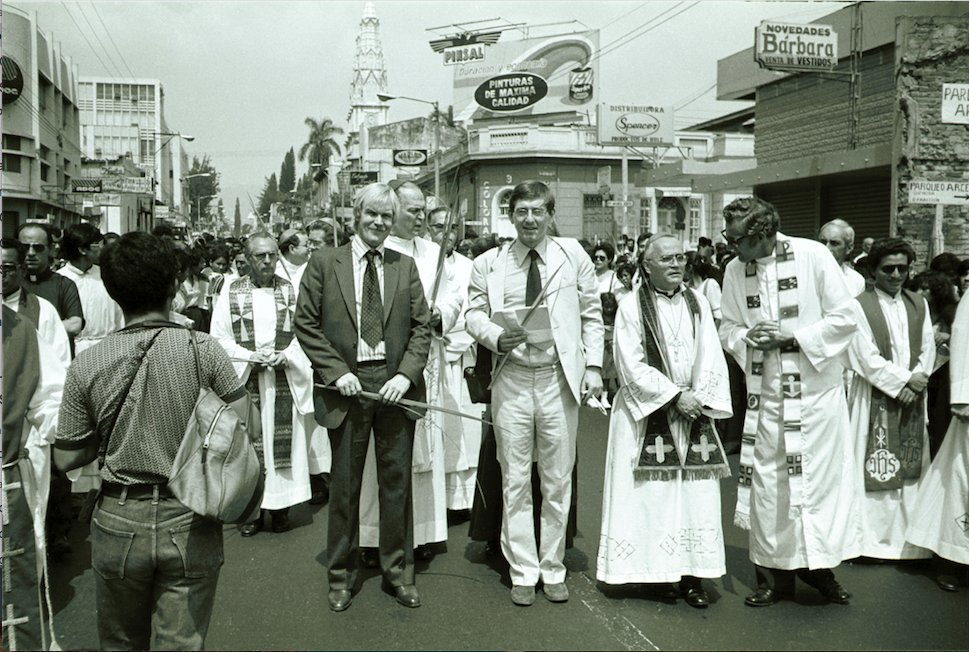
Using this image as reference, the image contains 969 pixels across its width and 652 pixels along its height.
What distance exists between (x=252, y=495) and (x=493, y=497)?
2.41 meters

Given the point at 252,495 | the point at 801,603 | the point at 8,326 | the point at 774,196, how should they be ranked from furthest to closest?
the point at 774,196 < the point at 801,603 < the point at 8,326 < the point at 252,495

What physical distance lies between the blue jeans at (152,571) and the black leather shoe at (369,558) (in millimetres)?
2225

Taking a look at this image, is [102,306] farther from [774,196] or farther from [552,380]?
[774,196]

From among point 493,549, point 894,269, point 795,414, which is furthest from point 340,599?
point 894,269

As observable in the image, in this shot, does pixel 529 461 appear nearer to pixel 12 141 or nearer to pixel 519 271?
pixel 519 271

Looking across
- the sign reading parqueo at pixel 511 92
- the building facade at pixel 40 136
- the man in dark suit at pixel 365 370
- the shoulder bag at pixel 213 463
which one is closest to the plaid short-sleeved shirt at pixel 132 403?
the shoulder bag at pixel 213 463

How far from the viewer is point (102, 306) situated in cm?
669

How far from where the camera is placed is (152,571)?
2760 millimetres

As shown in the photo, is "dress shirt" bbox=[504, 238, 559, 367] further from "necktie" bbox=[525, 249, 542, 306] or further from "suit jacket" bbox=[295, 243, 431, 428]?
"suit jacket" bbox=[295, 243, 431, 428]

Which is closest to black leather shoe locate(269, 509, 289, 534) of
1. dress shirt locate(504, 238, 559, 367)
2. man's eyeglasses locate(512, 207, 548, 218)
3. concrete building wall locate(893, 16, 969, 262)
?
dress shirt locate(504, 238, 559, 367)

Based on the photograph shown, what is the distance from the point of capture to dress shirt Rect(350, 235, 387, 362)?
4406 mm

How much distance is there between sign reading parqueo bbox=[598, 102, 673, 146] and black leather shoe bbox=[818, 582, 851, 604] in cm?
2681

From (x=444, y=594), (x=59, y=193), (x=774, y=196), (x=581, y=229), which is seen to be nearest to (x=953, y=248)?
(x=774, y=196)

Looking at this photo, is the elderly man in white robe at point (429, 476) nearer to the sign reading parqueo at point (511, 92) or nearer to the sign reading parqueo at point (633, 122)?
the sign reading parqueo at point (633, 122)
